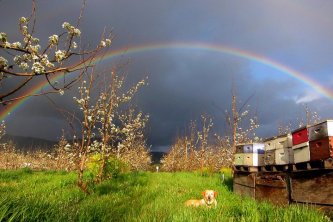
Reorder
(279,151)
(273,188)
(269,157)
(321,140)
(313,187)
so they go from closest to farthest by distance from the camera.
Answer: (313,187), (321,140), (273,188), (279,151), (269,157)

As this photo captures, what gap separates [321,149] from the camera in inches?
300

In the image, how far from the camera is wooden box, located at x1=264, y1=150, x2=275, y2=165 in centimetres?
1022

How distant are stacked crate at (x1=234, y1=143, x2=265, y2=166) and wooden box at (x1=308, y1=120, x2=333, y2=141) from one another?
3426 millimetres

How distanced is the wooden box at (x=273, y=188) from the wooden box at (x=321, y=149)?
1.28 m

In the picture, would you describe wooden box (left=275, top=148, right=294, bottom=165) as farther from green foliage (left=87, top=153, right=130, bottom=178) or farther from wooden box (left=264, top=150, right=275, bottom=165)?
green foliage (left=87, top=153, right=130, bottom=178)

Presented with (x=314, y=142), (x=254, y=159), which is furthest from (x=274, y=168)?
(x=314, y=142)

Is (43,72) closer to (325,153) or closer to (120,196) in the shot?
(325,153)

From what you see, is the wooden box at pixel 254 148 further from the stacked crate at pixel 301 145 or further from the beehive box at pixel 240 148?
the stacked crate at pixel 301 145

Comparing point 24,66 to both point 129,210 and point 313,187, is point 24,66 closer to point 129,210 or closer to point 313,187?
point 129,210

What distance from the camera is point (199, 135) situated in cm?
3547

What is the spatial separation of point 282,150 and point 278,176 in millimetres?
937

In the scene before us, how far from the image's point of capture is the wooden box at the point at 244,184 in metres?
10.7

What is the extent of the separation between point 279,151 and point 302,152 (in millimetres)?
1526

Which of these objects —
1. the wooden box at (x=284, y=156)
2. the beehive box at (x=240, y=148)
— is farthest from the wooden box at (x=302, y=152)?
the beehive box at (x=240, y=148)
